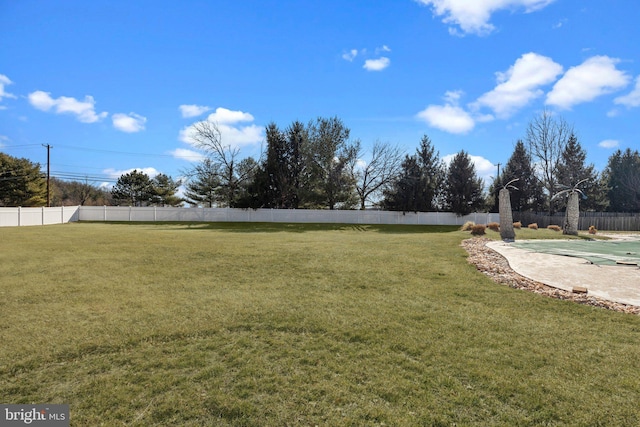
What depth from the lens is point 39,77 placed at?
42.4ft

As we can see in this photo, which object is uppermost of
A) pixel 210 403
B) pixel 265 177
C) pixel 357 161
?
pixel 357 161

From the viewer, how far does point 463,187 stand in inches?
1053

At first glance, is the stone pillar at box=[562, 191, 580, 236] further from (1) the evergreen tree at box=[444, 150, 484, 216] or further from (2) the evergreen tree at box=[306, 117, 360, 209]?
(2) the evergreen tree at box=[306, 117, 360, 209]

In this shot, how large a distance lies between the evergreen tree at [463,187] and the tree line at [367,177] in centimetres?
8

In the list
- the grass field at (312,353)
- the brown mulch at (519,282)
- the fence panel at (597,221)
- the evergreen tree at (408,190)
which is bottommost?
the grass field at (312,353)

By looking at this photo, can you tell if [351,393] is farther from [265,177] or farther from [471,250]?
[265,177]

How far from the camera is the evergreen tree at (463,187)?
26750 mm

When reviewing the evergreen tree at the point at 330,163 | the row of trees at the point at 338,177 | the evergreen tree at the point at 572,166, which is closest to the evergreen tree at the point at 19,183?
the row of trees at the point at 338,177

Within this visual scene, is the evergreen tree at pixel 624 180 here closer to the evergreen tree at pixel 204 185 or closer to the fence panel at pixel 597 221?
the fence panel at pixel 597 221

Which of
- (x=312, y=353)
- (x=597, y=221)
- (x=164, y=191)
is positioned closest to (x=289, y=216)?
(x=164, y=191)

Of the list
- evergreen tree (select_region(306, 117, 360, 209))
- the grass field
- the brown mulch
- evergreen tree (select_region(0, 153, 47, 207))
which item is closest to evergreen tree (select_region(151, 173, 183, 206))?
evergreen tree (select_region(0, 153, 47, 207))

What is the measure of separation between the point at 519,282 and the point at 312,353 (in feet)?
14.5

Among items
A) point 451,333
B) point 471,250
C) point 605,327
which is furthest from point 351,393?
point 471,250

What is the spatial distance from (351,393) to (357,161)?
93.8ft
